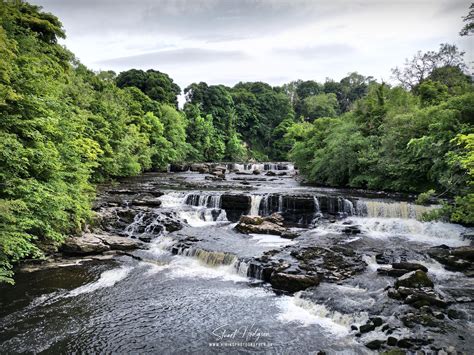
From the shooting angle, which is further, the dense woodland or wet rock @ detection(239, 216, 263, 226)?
wet rock @ detection(239, 216, 263, 226)

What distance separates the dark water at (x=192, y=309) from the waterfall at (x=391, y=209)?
2737 mm

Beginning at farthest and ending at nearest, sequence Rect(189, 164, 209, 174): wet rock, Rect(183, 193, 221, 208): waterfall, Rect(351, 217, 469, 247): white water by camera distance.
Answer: Rect(189, 164, 209, 174): wet rock
Rect(183, 193, 221, 208): waterfall
Rect(351, 217, 469, 247): white water

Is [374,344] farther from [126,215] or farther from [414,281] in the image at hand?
[126,215]

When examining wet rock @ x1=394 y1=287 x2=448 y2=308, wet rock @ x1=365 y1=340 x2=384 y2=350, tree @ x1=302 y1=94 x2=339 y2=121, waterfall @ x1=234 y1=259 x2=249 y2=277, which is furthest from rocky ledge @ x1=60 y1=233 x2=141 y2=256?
tree @ x1=302 y1=94 x2=339 y2=121

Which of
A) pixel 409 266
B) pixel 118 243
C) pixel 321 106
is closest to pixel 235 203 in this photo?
pixel 118 243

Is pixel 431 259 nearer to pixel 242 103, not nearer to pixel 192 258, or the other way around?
pixel 192 258

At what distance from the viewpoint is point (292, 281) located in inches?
360

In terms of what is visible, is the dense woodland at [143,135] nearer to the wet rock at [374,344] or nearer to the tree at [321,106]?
the wet rock at [374,344]

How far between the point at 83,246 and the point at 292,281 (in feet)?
24.7

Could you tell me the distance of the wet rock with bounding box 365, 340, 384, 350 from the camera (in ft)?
20.7

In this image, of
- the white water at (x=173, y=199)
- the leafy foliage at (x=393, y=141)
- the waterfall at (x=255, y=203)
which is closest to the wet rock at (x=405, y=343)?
the leafy foliage at (x=393, y=141)

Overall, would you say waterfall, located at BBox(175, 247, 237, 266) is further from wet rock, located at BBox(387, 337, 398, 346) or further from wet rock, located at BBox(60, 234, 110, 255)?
wet rock, located at BBox(387, 337, 398, 346)
